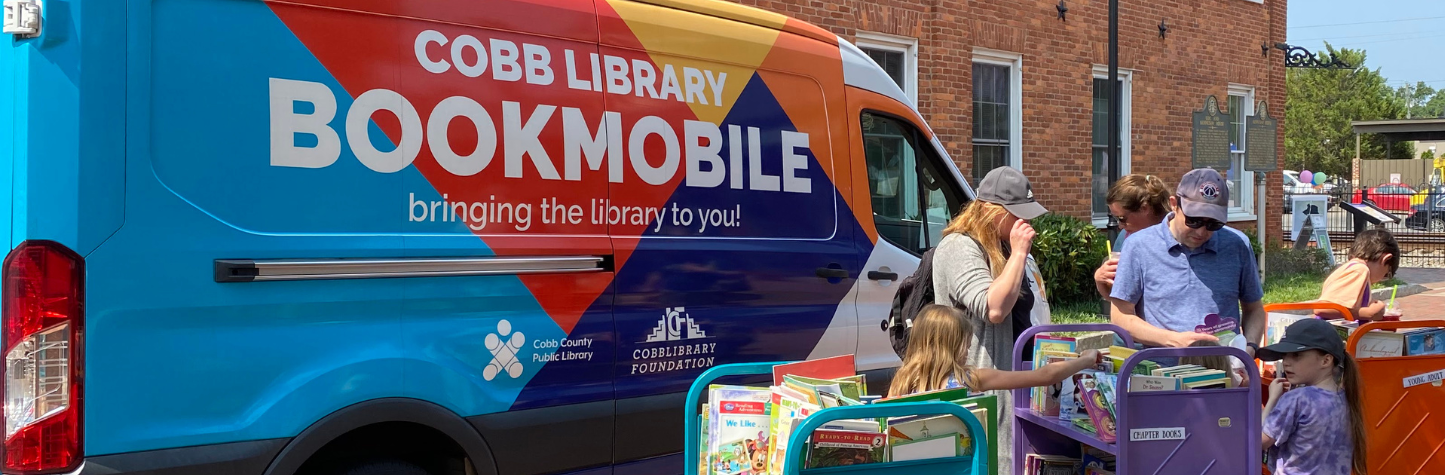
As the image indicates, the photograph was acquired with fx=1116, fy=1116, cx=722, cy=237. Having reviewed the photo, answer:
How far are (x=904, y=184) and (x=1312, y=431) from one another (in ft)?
6.84

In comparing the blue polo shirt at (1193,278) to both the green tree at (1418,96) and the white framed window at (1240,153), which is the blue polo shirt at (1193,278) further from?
the green tree at (1418,96)

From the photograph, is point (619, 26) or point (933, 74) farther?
point (933, 74)

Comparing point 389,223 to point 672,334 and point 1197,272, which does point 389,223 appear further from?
point 1197,272

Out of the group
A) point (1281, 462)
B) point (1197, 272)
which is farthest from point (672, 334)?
point (1281, 462)

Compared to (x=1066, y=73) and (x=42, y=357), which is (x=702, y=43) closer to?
(x=42, y=357)

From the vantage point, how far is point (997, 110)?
40.3 ft

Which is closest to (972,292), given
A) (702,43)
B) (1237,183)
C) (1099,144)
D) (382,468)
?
(702,43)

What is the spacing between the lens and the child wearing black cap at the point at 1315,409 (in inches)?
156

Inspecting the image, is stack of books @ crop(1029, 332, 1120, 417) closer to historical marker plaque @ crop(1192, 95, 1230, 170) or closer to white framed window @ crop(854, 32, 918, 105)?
white framed window @ crop(854, 32, 918, 105)

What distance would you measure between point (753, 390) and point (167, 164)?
179 centimetres

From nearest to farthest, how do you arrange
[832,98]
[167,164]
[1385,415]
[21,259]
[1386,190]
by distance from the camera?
[21,259], [167,164], [1385,415], [832,98], [1386,190]

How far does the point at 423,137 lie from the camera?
3.69m

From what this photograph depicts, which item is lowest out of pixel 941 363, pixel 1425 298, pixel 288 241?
pixel 1425 298

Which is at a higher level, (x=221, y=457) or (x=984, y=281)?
(x=984, y=281)
